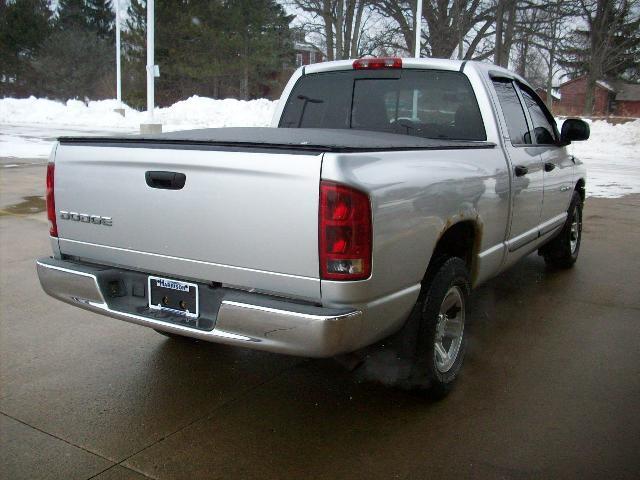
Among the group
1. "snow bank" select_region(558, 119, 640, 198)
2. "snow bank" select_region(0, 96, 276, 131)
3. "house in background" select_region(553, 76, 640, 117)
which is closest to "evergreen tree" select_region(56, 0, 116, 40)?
"snow bank" select_region(0, 96, 276, 131)

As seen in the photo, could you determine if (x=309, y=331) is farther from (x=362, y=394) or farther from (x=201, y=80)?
(x=201, y=80)

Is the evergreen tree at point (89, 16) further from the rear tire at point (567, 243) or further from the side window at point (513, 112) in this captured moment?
the side window at point (513, 112)

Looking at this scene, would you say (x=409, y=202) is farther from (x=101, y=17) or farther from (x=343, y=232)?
(x=101, y=17)

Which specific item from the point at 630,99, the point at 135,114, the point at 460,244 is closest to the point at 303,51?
the point at 135,114

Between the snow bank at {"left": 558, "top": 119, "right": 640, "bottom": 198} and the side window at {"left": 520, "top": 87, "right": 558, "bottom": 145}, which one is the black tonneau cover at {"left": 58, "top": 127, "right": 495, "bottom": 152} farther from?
the snow bank at {"left": 558, "top": 119, "right": 640, "bottom": 198}

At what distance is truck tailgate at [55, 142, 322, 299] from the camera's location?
2.68 meters

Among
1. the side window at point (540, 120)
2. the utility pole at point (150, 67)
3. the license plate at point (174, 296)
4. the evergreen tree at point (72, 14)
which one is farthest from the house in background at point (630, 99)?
the license plate at point (174, 296)

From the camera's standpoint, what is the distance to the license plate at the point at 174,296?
9.83 feet

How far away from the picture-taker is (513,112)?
4.62 meters

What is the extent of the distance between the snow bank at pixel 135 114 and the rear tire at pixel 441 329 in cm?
2617

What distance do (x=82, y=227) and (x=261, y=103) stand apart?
31.5 m

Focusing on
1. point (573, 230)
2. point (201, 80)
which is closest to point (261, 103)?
point (201, 80)

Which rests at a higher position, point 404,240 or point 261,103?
point 261,103

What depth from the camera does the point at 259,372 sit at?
12.8 feet
